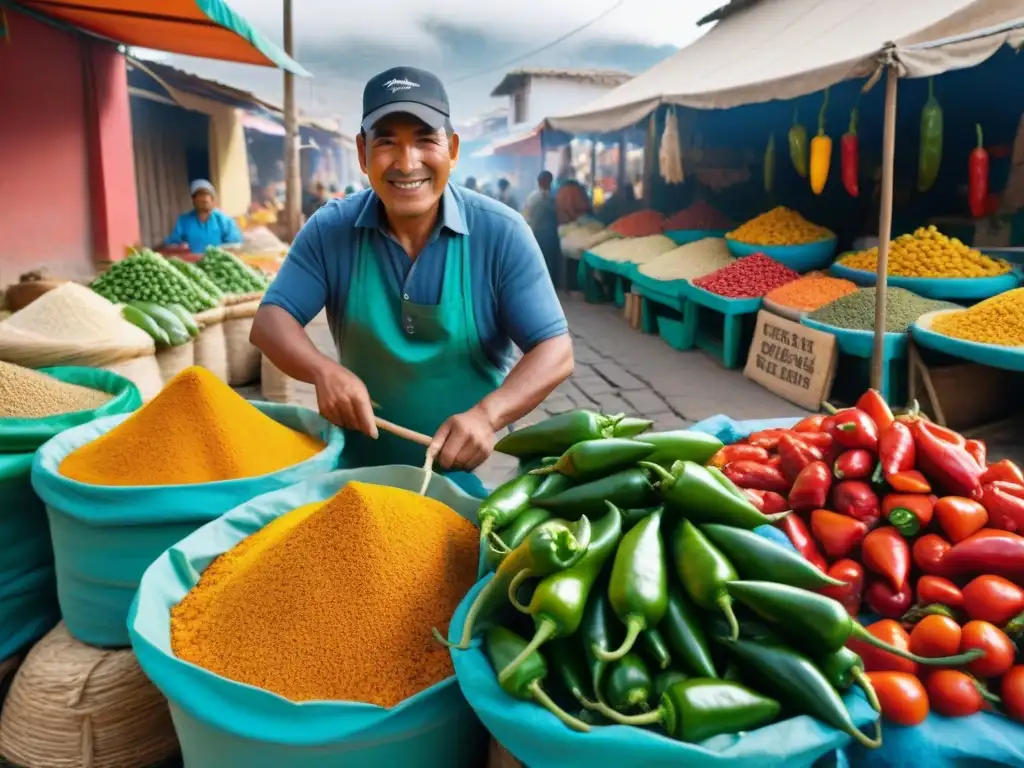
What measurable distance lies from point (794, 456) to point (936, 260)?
4.79m

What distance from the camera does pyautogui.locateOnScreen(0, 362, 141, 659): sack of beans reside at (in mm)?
2037

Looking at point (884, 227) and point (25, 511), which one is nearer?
point (25, 511)

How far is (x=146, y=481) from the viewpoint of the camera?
1.71m

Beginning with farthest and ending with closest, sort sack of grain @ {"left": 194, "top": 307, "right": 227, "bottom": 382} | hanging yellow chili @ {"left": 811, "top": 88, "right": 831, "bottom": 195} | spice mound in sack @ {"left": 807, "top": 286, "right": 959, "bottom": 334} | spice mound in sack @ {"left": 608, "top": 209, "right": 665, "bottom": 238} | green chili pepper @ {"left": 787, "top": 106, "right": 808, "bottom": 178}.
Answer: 1. spice mound in sack @ {"left": 608, "top": 209, "right": 665, "bottom": 238}
2. green chili pepper @ {"left": 787, "top": 106, "right": 808, "bottom": 178}
3. hanging yellow chili @ {"left": 811, "top": 88, "right": 831, "bottom": 195}
4. spice mound in sack @ {"left": 807, "top": 286, "right": 959, "bottom": 334}
5. sack of grain @ {"left": 194, "top": 307, "right": 227, "bottom": 382}

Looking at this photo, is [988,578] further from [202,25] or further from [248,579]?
[202,25]

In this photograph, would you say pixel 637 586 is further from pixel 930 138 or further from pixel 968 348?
pixel 930 138

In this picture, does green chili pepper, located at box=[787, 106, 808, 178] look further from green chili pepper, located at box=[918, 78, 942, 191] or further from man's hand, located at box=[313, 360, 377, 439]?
man's hand, located at box=[313, 360, 377, 439]

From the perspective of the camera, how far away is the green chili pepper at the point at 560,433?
1.51m

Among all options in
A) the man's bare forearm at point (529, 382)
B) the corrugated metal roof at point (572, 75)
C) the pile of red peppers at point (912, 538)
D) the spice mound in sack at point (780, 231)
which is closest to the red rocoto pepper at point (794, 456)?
the pile of red peppers at point (912, 538)

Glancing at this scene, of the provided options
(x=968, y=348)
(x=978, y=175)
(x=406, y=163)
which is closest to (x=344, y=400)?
(x=406, y=163)

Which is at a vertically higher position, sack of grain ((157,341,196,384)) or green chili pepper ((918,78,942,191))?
green chili pepper ((918,78,942,191))

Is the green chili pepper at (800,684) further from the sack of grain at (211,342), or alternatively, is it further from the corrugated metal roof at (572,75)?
the corrugated metal roof at (572,75)

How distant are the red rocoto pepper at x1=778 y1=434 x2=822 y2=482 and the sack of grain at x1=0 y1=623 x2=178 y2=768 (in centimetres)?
146

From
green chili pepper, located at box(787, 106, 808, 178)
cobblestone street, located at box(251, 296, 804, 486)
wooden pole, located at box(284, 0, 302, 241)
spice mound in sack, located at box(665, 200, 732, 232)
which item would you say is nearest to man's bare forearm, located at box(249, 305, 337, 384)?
cobblestone street, located at box(251, 296, 804, 486)
